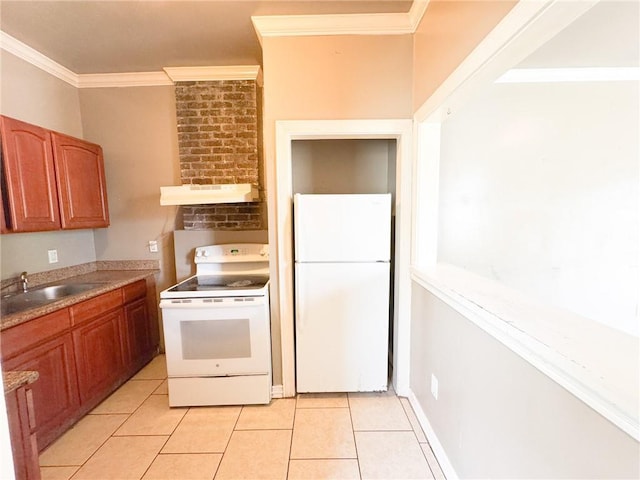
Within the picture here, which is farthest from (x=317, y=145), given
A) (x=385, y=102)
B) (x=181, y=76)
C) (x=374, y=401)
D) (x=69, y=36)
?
(x=374, y=401)

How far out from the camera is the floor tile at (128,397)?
6.87 ft

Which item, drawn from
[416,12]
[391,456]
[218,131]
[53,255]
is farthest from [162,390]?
[416,12]

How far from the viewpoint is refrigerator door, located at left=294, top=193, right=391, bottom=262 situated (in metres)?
2.02

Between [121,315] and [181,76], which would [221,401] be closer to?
[121,315]

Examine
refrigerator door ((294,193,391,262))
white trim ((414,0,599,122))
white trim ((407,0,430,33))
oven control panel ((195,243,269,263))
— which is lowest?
oven control panel ((195,243,269,263))

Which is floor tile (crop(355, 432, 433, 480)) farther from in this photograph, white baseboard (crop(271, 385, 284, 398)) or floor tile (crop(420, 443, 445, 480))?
white baseboard (crop(271, 385, 284, 398))

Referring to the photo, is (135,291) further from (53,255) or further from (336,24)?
(336,24)

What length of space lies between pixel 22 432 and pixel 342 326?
171 cm

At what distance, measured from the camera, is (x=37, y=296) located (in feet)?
7.08

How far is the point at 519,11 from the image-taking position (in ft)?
2.91

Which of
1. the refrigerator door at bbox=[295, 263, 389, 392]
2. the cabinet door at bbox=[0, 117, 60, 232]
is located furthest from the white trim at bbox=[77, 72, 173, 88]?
the refrigerator door at bbox=[295, 263, 389, 392]

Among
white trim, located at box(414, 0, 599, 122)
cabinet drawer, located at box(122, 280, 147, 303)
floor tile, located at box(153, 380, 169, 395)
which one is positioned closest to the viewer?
white trim, located at box(414, 0, 599, 122)

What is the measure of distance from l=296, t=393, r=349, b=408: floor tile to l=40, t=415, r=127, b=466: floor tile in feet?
4.33

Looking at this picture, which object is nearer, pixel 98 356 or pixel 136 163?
pixel 98 356
